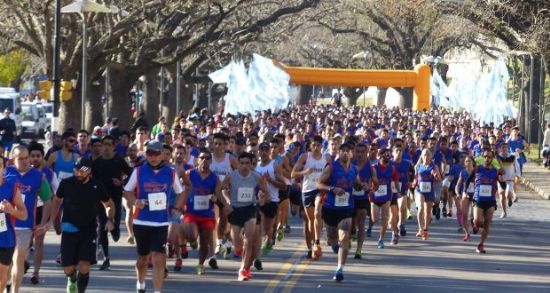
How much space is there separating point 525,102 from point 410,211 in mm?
31320

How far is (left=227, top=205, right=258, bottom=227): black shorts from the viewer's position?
15.0 metres

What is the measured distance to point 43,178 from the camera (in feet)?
40.7

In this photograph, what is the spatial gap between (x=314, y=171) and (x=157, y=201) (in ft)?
17.9

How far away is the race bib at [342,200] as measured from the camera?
15.4 meters

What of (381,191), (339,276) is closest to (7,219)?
(339,276)

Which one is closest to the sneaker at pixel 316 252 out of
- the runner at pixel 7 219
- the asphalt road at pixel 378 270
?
Answer: the asphalt road at pixel 378 270

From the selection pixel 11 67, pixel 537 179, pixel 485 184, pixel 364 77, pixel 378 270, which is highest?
pixel 11 67

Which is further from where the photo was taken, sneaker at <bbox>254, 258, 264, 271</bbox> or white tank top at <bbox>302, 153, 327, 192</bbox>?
white tank top at <bbox>302, 153, 327, 192</bbox>

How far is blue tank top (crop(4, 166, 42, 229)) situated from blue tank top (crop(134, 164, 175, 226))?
3.21 ft

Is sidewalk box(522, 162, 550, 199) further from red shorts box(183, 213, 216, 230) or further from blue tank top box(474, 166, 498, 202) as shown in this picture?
red shorts box(183, 213, 216, 230)

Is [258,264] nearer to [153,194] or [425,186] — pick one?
[153,194]

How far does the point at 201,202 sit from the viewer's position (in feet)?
49.4

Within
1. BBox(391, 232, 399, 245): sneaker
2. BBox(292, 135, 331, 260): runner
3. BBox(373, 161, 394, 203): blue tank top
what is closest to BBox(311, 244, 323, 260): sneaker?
BBox(292, 135, 331, 260): runner

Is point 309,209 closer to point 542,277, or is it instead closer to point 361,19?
point 542,277
